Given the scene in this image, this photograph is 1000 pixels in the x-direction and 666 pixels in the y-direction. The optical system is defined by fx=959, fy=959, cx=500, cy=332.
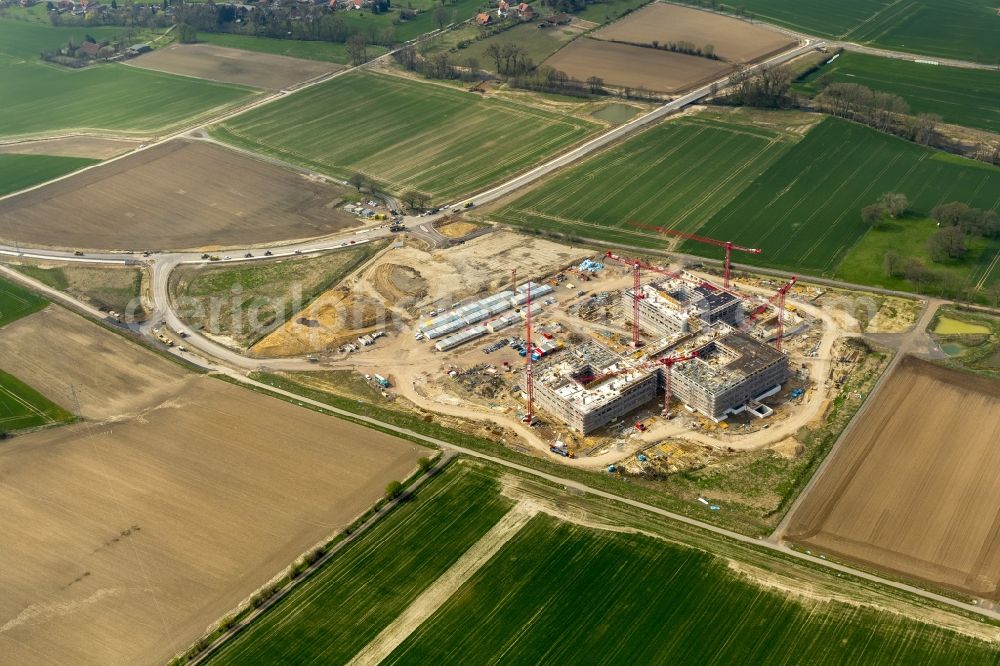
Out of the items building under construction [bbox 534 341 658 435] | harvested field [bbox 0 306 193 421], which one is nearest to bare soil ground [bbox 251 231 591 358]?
harvested field [bbox 0 306 193 421]

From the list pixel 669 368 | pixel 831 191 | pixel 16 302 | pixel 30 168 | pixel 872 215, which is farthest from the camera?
pixel 30 168

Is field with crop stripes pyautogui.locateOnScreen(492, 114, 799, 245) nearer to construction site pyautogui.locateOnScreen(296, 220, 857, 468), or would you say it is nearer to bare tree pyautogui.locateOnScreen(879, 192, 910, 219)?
construction site pyautogui.locateOnScreen(296, 220, 857, 468)

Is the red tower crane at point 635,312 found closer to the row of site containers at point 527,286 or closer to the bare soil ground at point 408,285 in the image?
the row of site containers at point 527,286

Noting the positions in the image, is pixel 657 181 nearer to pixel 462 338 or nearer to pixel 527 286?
pixel 527 286

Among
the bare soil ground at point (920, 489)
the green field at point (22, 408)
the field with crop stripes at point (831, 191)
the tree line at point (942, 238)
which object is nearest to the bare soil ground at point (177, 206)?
the green field at point (22, 408)

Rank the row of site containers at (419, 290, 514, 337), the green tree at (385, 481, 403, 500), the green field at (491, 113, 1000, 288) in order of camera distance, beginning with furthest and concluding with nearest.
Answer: the green field at (491, 113, 1000, 288) < the row of site containers at (419, 290, 514, 337) < the green tree at (385, 481, 403, 500)

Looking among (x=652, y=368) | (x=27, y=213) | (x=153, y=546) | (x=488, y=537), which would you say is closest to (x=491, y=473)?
(x=488, y=537)

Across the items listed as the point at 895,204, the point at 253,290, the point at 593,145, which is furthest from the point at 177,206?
the point at 895,204
